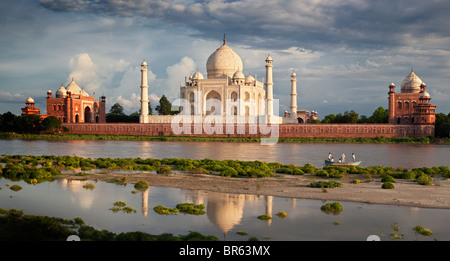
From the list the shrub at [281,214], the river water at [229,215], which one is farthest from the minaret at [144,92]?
the shrub at [281,214]

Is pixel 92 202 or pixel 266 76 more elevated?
pixel 266 76

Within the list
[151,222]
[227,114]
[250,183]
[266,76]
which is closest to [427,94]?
[266,76]

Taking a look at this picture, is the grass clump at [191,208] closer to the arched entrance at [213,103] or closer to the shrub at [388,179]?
the shrub at [388,179]

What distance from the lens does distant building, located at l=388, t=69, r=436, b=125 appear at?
46875 millimetres

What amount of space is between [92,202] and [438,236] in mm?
8997

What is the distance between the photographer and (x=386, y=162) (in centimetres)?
2522

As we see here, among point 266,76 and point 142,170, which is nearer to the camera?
point 142,170

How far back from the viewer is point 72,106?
179ft

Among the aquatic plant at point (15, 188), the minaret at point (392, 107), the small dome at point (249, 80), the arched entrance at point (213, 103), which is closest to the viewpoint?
the aquatic plant at point (15, 188)

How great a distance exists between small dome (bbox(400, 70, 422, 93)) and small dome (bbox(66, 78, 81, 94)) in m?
43.8

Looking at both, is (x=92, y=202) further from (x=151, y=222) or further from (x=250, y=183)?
(x=250, y=183)

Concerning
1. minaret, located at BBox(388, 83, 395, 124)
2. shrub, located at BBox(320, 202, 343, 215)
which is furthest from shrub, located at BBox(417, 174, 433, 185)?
minaret, located at BBox(388, 83, 395, 124)

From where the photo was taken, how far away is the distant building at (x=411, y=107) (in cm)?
4688

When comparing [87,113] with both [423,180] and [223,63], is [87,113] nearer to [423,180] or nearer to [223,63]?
[223,63]
